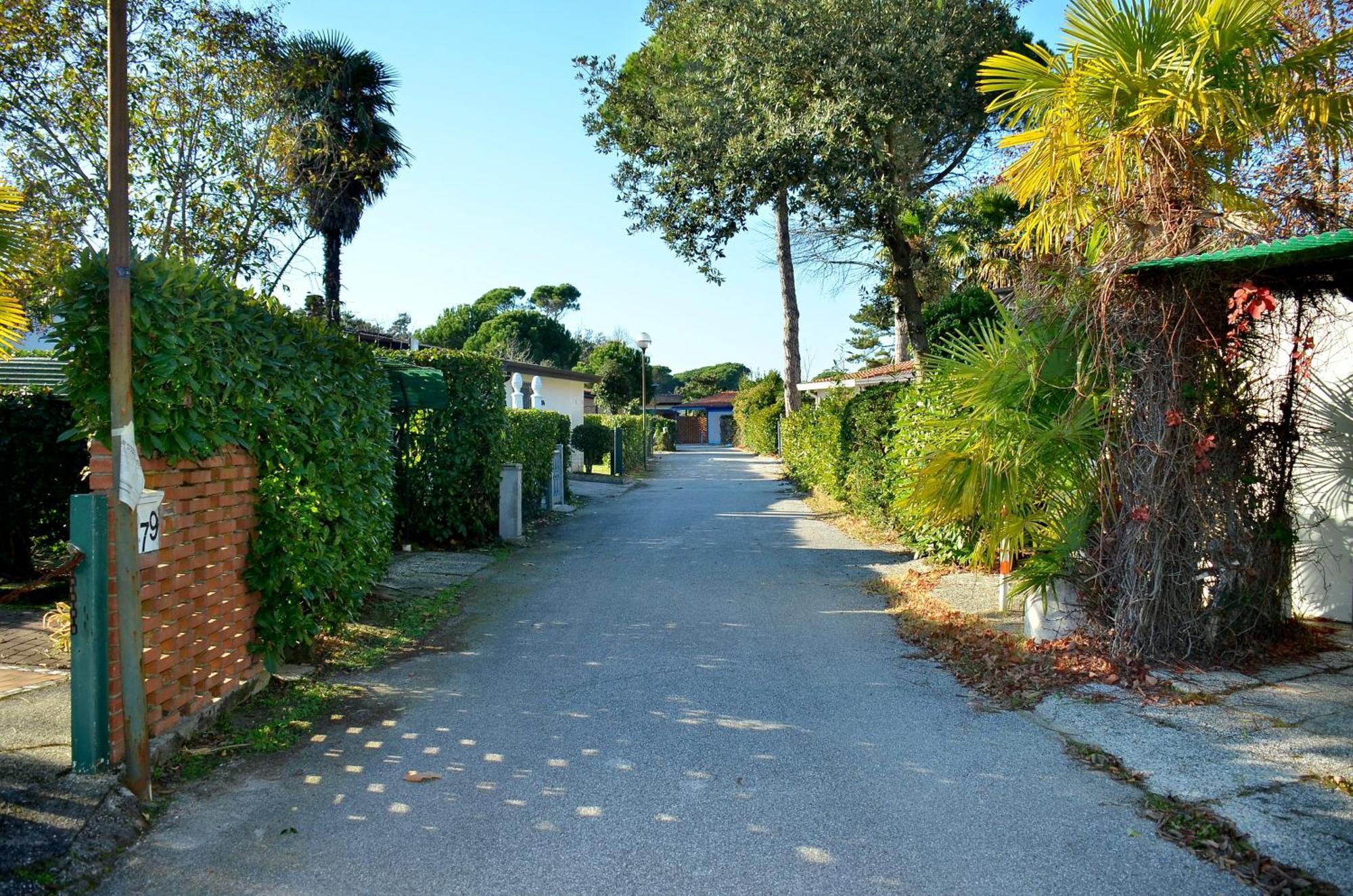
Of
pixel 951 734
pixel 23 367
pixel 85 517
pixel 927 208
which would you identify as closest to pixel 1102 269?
pixel 951 734

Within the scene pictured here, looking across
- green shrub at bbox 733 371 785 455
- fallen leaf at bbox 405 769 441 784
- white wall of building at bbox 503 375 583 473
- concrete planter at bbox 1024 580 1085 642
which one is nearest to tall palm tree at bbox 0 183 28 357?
fallen leaf at bbox 405 769 441 784

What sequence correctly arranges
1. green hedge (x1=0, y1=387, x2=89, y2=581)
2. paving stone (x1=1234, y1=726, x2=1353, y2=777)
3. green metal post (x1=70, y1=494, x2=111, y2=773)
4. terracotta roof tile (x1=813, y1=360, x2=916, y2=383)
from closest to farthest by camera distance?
green metal post (x1=70, y1=494, x2=111, y2=773), paving stone (x1=1234, y1=726, x2=1353, y2=777), green hedge (x1=0, y1=387, x2=89, y2=581), terracotta roof tile (x1=813, y1=360, x2=916, y2=383)

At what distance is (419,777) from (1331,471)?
23.1ft

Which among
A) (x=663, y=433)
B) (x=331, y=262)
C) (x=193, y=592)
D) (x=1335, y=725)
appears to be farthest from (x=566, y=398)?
(x=1335, y=725)

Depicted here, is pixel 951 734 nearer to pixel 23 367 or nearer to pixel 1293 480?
pixel 1293 480

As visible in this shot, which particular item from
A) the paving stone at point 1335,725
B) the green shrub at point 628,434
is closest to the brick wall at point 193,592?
the paving stone at point 1335,725

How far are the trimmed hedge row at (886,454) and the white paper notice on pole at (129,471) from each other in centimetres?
528

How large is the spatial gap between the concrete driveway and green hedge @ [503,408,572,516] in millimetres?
6611

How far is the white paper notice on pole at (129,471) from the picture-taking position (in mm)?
3941

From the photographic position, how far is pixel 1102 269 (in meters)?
6.02

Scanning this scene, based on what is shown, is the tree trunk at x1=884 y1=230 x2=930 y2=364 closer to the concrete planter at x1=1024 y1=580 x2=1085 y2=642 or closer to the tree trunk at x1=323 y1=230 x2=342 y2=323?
the concrete planter at x1=1024 y1=580 x2=1085 y2=642

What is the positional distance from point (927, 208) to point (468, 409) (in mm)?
8642

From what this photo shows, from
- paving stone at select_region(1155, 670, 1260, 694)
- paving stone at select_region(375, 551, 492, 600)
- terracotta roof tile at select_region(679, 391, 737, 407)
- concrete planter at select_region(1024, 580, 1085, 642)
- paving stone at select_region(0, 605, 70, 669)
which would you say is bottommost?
paving stone at select_region(1155, 670, 1260, 694)

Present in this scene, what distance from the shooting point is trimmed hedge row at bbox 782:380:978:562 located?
10039 millimetres
